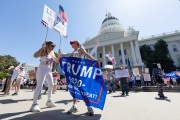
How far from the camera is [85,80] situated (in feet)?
9.18

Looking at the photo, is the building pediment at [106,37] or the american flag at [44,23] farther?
the building pediment at [106,37]

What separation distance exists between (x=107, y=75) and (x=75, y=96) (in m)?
6.62

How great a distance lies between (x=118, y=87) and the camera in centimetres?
1280

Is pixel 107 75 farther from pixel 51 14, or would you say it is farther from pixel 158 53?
pixel 158 53

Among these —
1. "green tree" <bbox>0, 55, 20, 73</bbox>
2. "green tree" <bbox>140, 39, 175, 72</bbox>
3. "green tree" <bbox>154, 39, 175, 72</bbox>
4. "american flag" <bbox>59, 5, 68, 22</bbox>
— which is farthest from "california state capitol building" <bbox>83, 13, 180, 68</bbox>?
"american flag" <bbox>59, 5, 68, 22</bbox>

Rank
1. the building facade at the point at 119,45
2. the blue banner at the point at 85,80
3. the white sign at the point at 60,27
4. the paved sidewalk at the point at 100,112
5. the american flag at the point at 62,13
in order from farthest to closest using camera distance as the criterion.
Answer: the building facade at the point at 119,45 → the american flag at the point at 62,13 → the white sign at the point at 60,27 → the blue banner at the point at 85,80 → the paved sidewalk at the point at 100,112

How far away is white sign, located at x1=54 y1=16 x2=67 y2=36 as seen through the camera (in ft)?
17.1

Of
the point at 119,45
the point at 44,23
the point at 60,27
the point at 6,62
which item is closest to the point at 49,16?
the point at 44,23

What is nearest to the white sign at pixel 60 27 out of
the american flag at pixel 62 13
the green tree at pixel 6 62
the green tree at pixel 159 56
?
the american flag at pixel 62 13

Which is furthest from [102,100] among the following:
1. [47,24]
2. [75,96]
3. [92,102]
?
→ [47,24]

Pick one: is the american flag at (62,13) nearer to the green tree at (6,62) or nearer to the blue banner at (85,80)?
the blue banner at (85,80)

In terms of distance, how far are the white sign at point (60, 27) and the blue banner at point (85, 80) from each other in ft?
8.78

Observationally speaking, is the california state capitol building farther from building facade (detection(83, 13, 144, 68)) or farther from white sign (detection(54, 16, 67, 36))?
white sign (detection(54, 16, 67, 36))

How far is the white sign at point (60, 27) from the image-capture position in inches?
205
